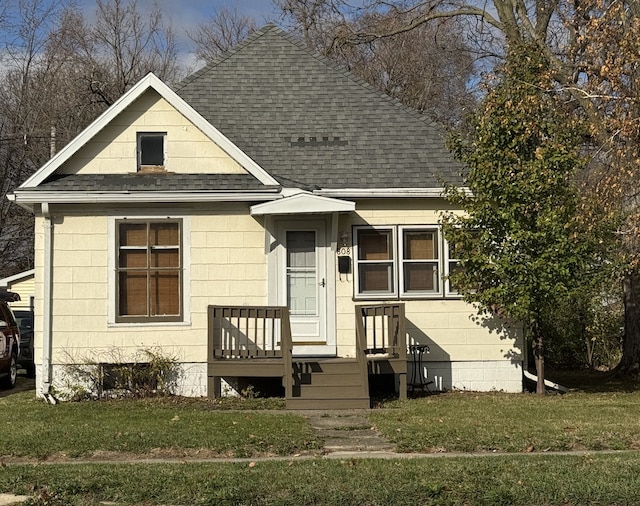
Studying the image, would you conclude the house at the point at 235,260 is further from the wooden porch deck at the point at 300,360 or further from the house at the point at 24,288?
the house at the point at 24,288

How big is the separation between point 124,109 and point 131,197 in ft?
4.71

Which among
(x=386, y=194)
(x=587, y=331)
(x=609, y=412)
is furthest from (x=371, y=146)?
(x=587, y=331)

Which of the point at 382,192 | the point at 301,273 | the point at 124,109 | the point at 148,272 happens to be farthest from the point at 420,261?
the point at 124,109

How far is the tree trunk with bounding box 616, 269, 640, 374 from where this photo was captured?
17.3 meters

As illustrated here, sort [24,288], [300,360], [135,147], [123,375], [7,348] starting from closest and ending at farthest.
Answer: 1. [300,360]
2. [123,375]
3. [135,147]
4. [7,348]
5. [24,288]

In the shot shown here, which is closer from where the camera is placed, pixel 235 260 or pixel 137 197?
pixel 137 197

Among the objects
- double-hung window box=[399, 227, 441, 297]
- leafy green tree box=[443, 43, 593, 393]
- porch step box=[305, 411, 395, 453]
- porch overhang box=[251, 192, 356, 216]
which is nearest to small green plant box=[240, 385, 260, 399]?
porch step box=[305, 411, 395, 453]

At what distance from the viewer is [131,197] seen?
13406mm

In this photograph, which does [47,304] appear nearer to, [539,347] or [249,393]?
[249,393]

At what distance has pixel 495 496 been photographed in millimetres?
7281

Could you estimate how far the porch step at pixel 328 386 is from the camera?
1237 centimetres

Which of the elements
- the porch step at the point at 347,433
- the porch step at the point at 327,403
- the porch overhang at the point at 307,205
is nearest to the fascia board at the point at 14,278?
the porch overhang at the point at 307,205

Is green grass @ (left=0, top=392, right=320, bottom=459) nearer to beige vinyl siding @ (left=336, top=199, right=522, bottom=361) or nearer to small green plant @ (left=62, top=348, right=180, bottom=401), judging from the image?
small green plant @ (left=62, top=348, right=180, bottom=401)

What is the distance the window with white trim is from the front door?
1.96 ft
